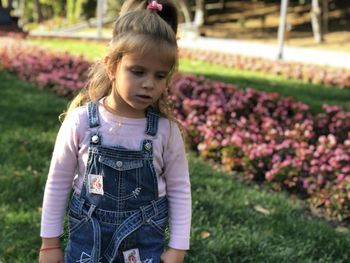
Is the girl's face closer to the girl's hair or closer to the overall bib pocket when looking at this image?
the girl's hair

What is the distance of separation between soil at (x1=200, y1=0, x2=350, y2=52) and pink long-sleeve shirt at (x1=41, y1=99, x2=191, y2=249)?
2312cm

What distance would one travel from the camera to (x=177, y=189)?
2111mm

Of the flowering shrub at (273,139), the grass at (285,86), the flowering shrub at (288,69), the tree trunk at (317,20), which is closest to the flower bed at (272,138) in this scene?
the flowering shrub at (273,139)

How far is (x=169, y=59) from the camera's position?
1.91 meters

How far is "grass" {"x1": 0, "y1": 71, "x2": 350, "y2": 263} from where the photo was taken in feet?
11.0

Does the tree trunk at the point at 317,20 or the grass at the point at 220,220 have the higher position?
the tree trunk at the point at 317,20

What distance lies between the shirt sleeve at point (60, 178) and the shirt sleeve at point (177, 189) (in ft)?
1.13

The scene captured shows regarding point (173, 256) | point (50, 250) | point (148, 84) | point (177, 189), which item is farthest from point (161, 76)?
point (50, 250)

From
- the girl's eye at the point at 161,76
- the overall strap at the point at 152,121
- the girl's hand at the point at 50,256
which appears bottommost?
the girl's hand at the point at 50,256

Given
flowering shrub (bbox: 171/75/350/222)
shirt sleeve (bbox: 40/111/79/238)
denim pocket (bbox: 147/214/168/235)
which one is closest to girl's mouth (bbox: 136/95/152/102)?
shirt sleeve (bbox: 40/111/79/238)

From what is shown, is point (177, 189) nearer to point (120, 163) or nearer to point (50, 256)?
point (120, 163)

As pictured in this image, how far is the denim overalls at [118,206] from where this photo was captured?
6.52 ft

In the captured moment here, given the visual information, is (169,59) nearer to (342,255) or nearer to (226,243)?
(226,243)

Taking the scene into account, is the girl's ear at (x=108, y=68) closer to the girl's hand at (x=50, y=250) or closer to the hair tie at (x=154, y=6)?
the hair tie at (x=154, y=6)
